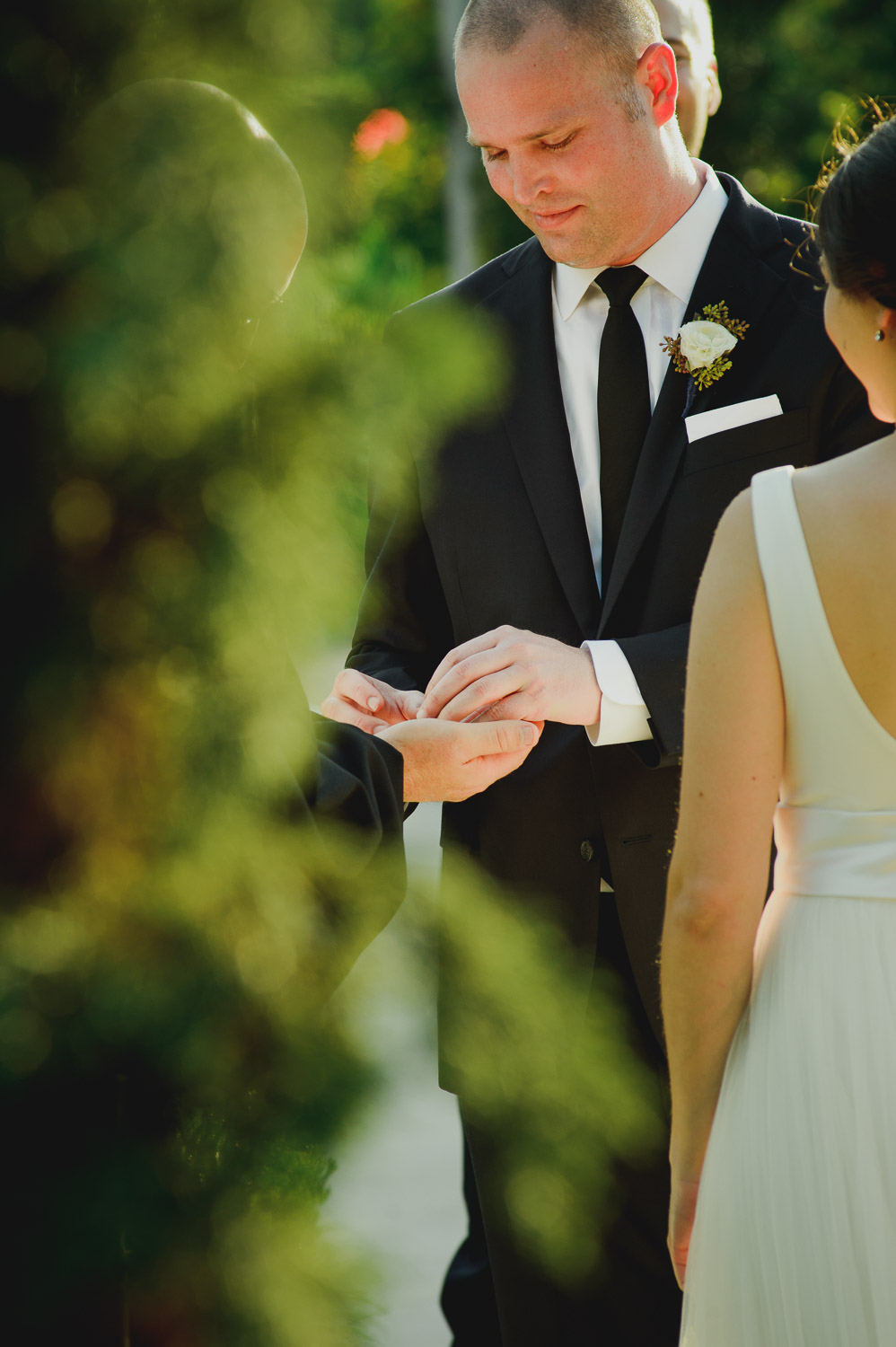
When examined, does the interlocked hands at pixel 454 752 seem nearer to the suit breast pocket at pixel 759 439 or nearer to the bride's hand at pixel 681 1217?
the suit breast pocket at pixel 759 439

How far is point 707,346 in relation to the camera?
84.2 inches

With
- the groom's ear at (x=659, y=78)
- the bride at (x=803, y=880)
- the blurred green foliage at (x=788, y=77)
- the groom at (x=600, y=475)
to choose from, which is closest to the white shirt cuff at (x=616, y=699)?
the groom at (x=600, y=475)

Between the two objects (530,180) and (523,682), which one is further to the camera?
(530,180)

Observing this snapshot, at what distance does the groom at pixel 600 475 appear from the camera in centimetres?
212

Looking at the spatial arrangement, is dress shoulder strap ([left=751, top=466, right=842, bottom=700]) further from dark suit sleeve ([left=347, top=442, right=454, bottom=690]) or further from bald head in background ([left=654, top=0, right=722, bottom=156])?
bald head in background ([left=654, top=0, right=722, bottom=156])

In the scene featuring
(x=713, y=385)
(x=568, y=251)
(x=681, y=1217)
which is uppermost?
(x=568, y=251)

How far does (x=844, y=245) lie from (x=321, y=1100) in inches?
41.6

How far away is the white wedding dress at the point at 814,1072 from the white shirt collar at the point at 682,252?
1084mm

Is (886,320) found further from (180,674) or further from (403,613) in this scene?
(403,613)

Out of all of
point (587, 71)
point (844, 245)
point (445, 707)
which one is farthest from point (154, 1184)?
point (587, 71)

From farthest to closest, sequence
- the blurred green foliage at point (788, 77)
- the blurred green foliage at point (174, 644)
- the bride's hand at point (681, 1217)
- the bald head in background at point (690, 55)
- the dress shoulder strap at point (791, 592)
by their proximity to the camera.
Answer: the blurred green foliage at point (788, 77) < the bald head in background at point (690, 55) < the bride's hand at point (681, 1217) < the dress shoulder strap at point (791, 592) < the blurred green foliage at point (174, 644)

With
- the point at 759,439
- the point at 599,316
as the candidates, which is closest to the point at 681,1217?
the point at 759,439

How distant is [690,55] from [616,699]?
5.19ft

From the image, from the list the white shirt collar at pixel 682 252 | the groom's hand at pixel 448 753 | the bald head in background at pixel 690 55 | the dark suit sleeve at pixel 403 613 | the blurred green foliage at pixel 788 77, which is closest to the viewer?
the groom's hand at pixel 448 753
